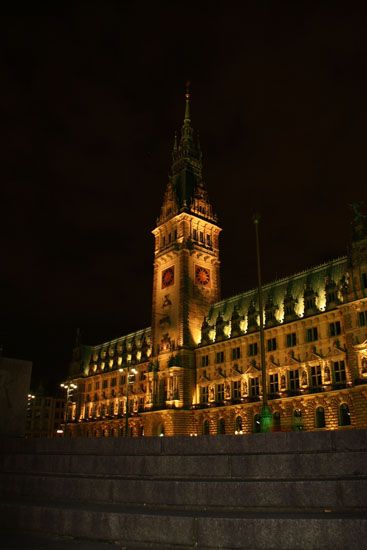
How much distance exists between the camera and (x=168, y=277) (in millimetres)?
80875

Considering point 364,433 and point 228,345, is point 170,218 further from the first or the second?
point 364,433

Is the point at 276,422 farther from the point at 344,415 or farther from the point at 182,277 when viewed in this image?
the point at 182,277

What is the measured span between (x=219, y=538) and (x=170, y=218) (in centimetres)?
7530

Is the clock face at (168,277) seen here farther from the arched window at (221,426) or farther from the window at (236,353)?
the arched window at (221,426)

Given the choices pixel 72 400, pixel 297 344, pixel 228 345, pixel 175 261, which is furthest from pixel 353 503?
pixel 72 400

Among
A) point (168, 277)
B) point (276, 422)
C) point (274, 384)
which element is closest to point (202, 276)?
point (168, 277)

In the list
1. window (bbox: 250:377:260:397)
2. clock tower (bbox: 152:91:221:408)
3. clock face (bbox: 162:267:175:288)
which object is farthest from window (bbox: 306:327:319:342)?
clock face (bbox: 162:267:175:288)

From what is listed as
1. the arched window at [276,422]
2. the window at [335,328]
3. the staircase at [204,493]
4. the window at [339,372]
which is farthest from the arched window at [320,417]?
the staircase at [204,493]

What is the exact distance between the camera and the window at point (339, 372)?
5344 cm

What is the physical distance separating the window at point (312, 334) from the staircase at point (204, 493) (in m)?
44.8

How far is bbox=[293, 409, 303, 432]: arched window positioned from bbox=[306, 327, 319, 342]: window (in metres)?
8.46

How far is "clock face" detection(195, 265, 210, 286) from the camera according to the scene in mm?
79625

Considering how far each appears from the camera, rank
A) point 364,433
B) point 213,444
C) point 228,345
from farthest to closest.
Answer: point 228,345 < point 213,444 < point 364,433

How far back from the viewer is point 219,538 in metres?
10.4
